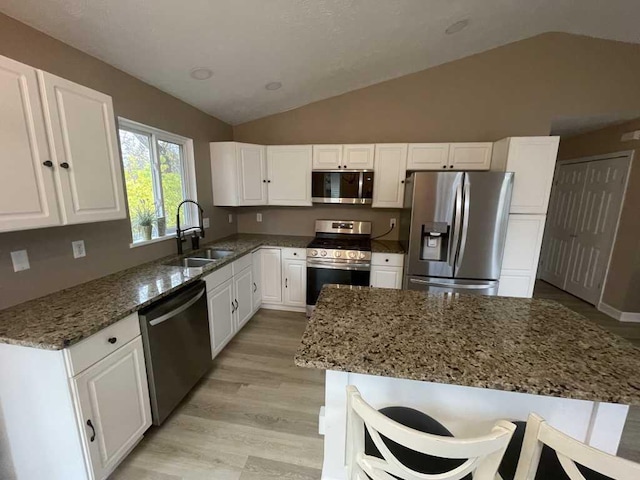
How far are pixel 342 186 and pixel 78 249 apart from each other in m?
2.52

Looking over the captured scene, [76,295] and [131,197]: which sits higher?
[131,197]

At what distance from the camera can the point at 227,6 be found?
167cm

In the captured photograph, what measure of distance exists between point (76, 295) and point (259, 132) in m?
2.83

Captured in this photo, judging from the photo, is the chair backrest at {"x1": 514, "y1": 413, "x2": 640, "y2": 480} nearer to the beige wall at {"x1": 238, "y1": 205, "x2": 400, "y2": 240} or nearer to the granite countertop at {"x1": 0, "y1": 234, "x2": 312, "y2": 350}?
the granite countertop at {"x1": 0, "y1": 234, "x2": 312, "y2": 350}

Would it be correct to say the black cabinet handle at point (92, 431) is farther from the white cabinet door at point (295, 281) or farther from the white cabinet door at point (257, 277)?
the white cabinet door at point (295, 281)

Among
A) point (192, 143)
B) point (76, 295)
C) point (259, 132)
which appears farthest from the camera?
point (259, 132)

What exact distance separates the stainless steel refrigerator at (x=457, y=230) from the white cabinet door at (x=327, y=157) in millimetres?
966

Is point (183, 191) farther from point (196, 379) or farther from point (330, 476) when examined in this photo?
point (330, 476)

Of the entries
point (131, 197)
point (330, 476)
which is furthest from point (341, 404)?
point (131, 197)

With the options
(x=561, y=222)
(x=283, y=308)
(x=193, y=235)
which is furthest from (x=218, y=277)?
(x=561, y=222)

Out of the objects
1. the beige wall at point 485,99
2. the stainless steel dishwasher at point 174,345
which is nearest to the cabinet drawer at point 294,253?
the stainless steel dishwasher at point 174,345

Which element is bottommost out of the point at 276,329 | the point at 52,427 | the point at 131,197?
the point at 276,329

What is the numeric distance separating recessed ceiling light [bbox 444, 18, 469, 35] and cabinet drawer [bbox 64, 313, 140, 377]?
10.9 feet

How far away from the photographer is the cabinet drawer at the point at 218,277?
2261 millimetres
